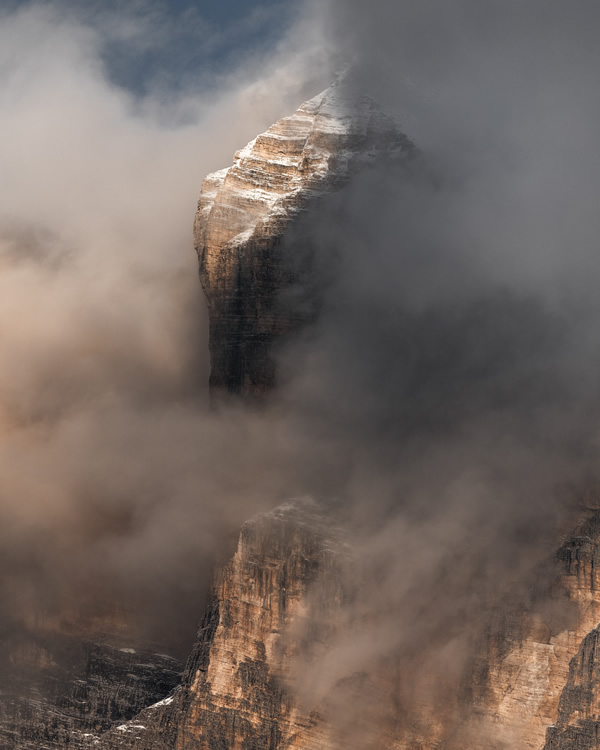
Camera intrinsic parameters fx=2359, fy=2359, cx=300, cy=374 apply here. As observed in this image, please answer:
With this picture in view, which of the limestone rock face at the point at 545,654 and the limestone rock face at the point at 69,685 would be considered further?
the limestone rock face at the point at 69,685

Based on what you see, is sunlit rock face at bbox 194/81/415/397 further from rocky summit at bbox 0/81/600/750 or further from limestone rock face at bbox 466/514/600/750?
limestone rock face at bbox 466/514/600/750

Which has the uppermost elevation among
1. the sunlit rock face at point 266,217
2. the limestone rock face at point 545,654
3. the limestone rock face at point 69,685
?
the sunlit rock face at point 266,217

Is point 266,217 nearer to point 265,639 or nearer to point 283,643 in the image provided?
point 265,639

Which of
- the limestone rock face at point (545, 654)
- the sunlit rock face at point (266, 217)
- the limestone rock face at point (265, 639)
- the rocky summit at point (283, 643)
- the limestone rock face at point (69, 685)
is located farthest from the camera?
the limestone rock face at point (69, 685)

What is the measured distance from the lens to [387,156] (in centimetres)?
14588

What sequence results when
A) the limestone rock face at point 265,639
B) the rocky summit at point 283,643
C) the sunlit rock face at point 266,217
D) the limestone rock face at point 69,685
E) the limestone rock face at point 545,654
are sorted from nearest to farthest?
the limestone rock face at point 545,654 → the rocky summit at point 283,643 → the limestone rock face at point 265,639 → the sunlit rock face at point 266,217 → the limestone rock face at point 69,685

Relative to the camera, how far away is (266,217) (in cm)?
14538

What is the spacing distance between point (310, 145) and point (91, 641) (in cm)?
3785

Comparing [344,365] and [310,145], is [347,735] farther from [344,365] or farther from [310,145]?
[310,145]

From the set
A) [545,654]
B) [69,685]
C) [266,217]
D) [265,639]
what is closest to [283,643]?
[265,639]

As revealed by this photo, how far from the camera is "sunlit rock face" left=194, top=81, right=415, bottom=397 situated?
14488 centimetres

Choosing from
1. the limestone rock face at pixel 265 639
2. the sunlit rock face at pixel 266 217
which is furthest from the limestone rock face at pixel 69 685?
the sunlit rock face at pixel 266 217

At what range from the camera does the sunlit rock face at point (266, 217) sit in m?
145

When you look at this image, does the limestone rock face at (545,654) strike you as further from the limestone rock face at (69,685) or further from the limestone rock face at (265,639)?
the limestone rock face at (69,685)
